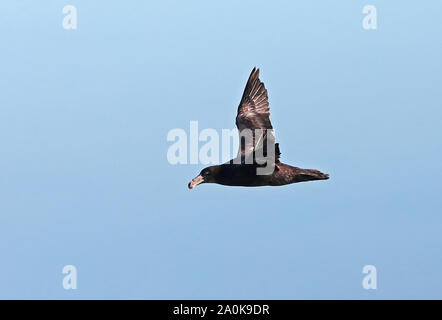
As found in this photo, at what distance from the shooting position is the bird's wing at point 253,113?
22.0 meters

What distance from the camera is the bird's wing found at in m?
22.0

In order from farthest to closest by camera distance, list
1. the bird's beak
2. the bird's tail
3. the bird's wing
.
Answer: the bird's wing → the bird's tail → the bird's beak

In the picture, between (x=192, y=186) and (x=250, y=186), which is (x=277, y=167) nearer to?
(x=250, y=186)

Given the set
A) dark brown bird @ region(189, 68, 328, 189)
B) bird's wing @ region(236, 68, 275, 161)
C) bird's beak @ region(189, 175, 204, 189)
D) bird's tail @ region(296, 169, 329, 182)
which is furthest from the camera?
bird's wing @ region(236, 68, 275, 161)

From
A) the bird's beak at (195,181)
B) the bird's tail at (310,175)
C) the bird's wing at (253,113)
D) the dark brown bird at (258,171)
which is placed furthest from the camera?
the bird's wing at (253,113)

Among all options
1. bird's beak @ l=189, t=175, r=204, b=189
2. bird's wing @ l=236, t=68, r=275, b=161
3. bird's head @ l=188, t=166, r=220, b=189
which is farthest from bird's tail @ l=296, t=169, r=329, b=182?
bird's beak @ l=189, t=175, r=204, b=189

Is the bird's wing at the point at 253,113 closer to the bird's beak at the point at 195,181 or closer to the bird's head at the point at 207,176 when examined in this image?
the bird's head at the point at 207,176

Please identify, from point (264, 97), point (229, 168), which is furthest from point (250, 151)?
point (264, 97)

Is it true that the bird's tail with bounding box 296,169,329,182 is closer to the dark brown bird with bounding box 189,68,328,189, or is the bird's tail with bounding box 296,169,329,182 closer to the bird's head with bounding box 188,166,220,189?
the dark brown bird with bounding box 189,68,328,189

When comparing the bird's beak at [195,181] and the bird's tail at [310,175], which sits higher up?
the bird's tail at [310,175]

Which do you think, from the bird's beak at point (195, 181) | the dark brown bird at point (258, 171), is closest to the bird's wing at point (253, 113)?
the dark brown bird at point (258, 171)

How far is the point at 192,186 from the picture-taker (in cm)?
2033

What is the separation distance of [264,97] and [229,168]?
392cm

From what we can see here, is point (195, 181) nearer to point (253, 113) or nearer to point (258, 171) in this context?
point (258, 171)
